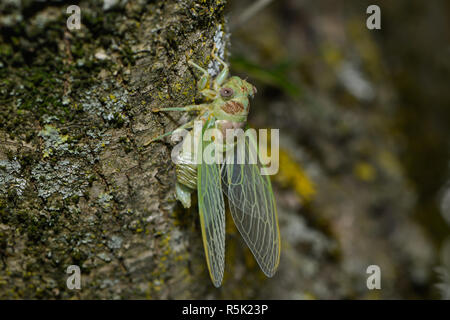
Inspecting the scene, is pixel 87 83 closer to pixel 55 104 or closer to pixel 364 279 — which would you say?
pixel 55 104

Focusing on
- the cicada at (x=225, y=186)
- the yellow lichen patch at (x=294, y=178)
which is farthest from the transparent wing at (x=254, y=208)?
the yellow lichen patch at (x=294, y=178)

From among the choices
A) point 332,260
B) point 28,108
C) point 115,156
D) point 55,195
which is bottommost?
point 332,260

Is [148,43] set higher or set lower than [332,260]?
higher

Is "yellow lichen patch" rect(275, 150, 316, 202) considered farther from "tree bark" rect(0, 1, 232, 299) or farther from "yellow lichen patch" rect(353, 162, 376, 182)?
"tree bark" rect(0, 1, 232, 299)

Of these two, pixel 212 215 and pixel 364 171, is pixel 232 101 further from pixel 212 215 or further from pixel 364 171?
pixel 364 171

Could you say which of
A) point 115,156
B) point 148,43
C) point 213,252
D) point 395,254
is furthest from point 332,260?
point 148,43

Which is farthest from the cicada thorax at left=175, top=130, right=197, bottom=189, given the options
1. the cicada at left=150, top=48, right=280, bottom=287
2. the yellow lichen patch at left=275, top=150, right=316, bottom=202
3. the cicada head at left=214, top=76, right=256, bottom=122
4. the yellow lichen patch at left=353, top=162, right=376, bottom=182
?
the yellow lichen patch at left=353, top=162, right=376, bottom=182
